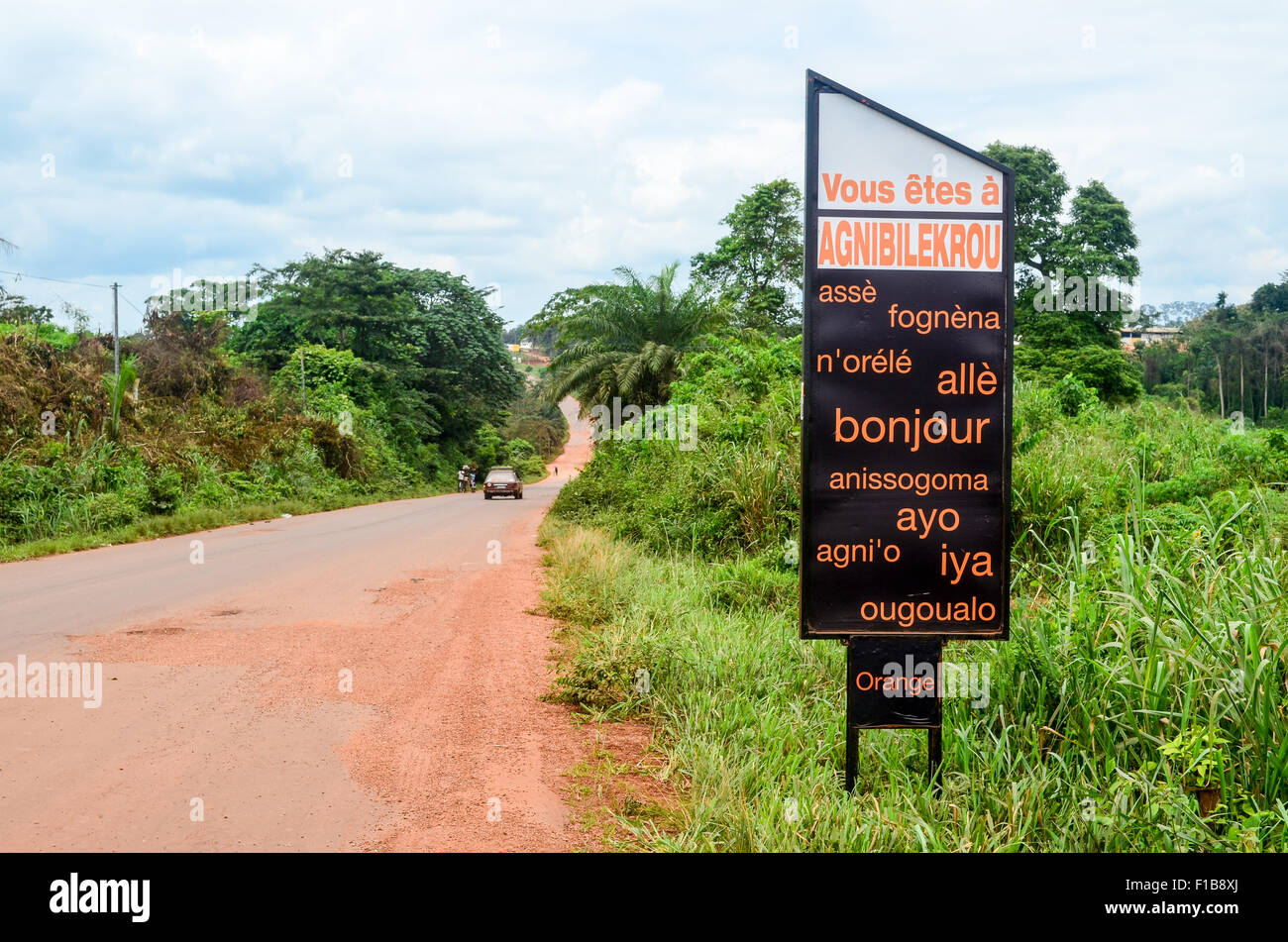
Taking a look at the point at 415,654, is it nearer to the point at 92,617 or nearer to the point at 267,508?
the point at 92,617

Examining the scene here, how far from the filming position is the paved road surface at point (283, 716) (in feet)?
14.1

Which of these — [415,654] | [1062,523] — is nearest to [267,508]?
[415,654]

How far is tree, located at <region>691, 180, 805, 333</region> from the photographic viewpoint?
3325cm

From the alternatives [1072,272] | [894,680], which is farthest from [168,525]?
[1072,272]

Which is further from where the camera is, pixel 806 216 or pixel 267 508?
pixel 267 508

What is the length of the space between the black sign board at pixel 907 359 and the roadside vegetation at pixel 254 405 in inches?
550

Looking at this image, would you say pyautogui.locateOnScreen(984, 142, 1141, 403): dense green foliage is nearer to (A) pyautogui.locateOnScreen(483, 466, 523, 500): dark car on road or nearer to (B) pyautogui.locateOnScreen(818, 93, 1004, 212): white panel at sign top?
(A) pyautogui.locateOnScreen(483, 466, 523, 500): dark car on road

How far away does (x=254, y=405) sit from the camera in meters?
29.2

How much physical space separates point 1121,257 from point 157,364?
33.8 metres

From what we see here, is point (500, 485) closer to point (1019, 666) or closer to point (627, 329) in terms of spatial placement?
point (627, 329)

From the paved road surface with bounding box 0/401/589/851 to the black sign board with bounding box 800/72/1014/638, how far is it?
6.94 ft

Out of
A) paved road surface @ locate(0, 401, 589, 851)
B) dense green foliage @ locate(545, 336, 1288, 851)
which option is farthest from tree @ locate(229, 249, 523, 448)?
dense green foliage @ locate(545, 336, 1288, 851)

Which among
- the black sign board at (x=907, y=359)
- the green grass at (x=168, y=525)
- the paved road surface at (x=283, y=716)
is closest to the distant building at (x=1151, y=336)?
the green grass at (x=168, y=525)

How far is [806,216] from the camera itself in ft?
14.5
